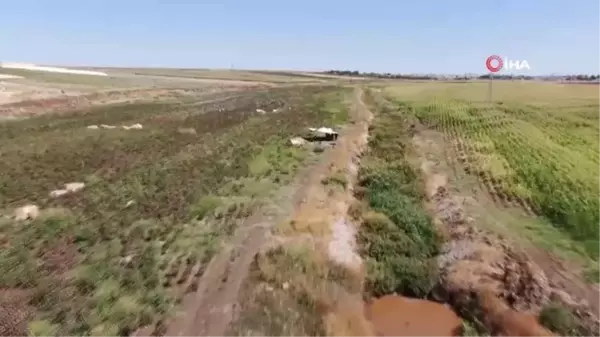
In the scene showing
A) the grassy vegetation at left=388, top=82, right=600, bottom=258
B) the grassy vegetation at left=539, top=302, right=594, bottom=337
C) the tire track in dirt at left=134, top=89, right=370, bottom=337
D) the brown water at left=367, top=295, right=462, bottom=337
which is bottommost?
the brown water at left=367, top=295, right=462, bottom=337

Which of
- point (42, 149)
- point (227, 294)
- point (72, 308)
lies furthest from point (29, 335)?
point (42, 149)

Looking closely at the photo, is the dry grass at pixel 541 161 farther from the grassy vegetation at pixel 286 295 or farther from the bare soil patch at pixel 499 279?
the grassy vegetation at pixel 286 295

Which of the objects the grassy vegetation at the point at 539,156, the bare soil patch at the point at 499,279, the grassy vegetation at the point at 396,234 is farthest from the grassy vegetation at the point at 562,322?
the grassy vegetation at the point at 539,156

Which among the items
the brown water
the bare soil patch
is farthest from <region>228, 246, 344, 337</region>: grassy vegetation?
the bare soil patch

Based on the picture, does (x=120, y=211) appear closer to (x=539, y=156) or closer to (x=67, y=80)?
(x=539, y=156)

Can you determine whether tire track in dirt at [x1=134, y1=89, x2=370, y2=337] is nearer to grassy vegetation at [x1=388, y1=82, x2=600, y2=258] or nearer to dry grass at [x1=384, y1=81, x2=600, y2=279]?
dry grass at [x1=384, y1=81, x2=600, y2=279]

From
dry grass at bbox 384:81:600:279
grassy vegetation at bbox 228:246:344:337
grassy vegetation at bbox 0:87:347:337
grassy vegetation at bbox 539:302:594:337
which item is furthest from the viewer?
dry grass at bbox 384:81:600:279
